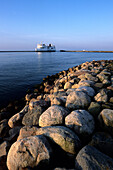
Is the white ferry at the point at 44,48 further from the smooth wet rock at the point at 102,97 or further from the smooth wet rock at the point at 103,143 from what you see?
the smooth wet rock at the point at 103,143

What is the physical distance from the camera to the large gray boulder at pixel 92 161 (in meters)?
1.98

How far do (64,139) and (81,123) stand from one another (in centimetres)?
72

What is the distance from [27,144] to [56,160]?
0.72 meters

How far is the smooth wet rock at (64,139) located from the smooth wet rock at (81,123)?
0.36 metres

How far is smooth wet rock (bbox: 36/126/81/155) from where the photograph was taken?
8.14ft

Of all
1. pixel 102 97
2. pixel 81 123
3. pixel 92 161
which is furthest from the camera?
pixel 102 97

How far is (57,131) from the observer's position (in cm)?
267

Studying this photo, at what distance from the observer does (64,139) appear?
252cm

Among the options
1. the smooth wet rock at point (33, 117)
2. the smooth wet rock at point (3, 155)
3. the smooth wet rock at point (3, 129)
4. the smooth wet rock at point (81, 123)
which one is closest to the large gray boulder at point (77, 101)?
the smooth wet rock at point (81, 123)

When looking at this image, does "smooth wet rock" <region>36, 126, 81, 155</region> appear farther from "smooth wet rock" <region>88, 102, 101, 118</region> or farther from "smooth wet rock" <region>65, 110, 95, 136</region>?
"smooth wet rock" <region>88, 102, 101, 118</region>

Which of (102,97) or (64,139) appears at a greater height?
(102,97)

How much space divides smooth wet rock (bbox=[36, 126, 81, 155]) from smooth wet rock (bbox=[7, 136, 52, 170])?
10.7 inches

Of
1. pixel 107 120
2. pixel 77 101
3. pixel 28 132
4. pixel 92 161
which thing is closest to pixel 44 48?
pixel 77 101

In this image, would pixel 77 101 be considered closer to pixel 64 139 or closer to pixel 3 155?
pixel 64 139
